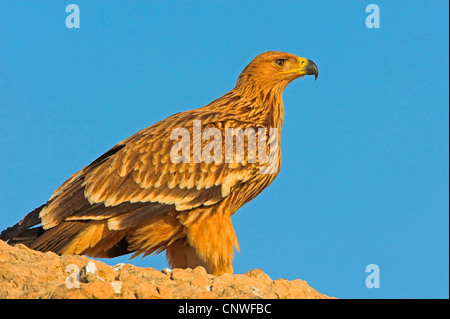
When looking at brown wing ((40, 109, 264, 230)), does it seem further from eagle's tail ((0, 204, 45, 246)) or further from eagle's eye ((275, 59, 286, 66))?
eagle's eye ((275, 59, 286, 66))

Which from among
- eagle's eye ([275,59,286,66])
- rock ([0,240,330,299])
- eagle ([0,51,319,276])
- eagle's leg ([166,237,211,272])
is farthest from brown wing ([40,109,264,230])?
eagle's eye ([275,59,286,66])

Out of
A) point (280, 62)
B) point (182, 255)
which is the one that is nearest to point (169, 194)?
point (182, 255)

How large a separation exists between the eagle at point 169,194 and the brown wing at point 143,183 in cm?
1

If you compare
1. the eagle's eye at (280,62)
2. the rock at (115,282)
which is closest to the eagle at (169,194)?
the eagle's eye at (280,62)

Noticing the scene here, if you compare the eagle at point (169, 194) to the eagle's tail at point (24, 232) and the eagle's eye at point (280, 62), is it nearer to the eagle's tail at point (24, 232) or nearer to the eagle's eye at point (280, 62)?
the eagle's tail at point (24, 232)

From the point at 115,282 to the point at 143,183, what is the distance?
130 inches

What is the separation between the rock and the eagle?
125 centimetres

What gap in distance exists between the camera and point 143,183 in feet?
31.6

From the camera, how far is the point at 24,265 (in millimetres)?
7559

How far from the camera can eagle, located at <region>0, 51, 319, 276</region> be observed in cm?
926
